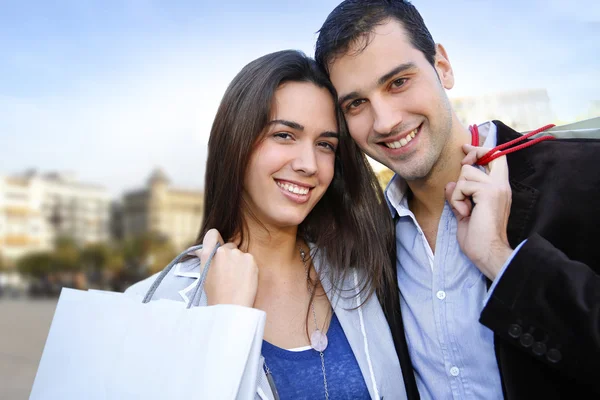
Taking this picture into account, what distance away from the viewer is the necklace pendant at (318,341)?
213 centimetres

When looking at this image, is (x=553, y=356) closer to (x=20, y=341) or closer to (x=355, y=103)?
(x=355, y=103)

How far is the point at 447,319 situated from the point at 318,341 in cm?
55

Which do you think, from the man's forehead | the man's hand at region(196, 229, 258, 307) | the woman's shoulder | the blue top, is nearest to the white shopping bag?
the man's hand at region(196, 229, 258, 307)

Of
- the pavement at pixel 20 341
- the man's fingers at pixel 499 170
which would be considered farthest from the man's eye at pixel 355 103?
the pavement at pixel 20 341

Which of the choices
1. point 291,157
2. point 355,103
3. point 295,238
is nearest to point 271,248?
point 295,238

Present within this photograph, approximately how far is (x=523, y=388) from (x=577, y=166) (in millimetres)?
806

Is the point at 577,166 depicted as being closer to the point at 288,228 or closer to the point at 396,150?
the point at 396,150

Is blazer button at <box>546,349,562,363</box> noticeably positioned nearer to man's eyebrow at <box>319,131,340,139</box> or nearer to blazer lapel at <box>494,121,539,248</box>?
blazer lapel at <box>494,121,539,248</box>

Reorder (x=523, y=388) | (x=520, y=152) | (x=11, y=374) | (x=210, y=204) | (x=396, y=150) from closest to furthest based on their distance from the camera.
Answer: (x=523, y=388) < (x=520, y=152) < (x=396, y=150) < (x=210, y=204) < (x=11, y=374)

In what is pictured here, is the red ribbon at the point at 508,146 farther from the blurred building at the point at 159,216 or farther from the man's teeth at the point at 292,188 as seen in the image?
the blurred building at the point at 159,216

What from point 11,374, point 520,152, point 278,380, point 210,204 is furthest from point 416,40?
point 11,374

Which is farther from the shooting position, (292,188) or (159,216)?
(159,216)

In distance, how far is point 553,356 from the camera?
1.52m

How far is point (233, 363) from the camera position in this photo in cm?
134
